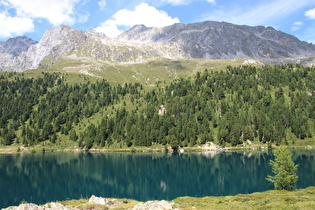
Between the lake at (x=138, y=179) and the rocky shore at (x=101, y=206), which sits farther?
the lake at (x=138, y=179)

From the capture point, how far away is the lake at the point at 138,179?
6311 centimetres

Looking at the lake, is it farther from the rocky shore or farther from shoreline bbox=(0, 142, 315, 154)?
shoreline bbox=(0, 142, 315, 154)

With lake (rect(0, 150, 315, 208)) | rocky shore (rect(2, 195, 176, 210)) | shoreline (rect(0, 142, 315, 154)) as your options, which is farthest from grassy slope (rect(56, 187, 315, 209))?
shoreline (rect(0, 142, 315, 154))

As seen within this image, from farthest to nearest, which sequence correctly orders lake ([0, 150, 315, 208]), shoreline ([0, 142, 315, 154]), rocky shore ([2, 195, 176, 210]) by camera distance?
shoreline ([0, 142, 315, 154]), lake ([0, 150, 315, 208]), rocky shore ([2, 195, 176, 210])

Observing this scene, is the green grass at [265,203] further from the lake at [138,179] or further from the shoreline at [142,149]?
the shoreline at [142,149]

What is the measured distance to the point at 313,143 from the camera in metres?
150

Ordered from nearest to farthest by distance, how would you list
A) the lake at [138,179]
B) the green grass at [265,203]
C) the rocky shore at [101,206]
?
the green grass at [265,203], the rocky shore at [101,206], the lake at [138,179]

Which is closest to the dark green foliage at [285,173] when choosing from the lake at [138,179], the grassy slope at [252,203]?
the grassy slope at [252,203]

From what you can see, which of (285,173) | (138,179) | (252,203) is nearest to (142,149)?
(138,179)

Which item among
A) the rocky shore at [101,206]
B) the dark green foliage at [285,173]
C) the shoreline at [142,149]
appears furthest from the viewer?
the shoreline at [142,149]

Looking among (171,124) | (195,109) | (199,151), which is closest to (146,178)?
(199,151)

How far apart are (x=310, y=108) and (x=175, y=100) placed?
100841 millimetres

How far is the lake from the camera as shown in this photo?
6311 centimetres

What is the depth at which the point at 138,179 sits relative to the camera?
82.5 metres
